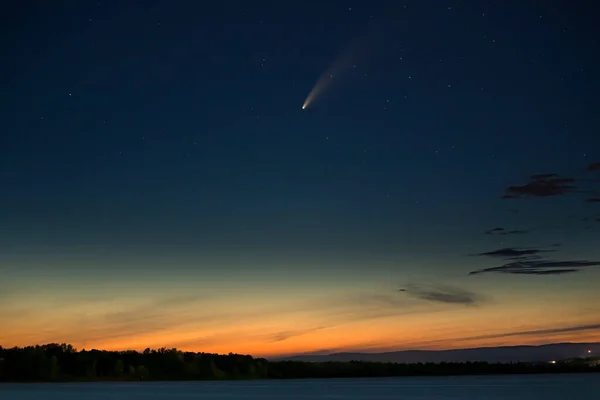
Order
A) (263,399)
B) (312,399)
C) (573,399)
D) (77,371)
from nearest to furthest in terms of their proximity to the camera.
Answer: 1. (573,399)
2. (312,399)
3. (263,399)
4. (77,371)

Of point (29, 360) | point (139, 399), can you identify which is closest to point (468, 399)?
point (139, 399)

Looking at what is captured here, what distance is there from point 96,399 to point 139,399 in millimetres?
5232

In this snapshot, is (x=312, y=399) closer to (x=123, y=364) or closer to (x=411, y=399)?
(x=411, y=399)

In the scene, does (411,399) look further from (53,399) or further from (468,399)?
(53,399)

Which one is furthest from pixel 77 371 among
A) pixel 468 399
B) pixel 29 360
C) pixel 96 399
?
pixel 468 399

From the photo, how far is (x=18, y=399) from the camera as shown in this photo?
89375 millimetres

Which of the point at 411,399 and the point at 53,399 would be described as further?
the point at 53,399

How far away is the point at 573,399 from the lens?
79312mm

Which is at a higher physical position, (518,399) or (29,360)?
(29,360)

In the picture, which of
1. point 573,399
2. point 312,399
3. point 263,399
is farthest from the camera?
point 263,399

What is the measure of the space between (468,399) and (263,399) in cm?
2391

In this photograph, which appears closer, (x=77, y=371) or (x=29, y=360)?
(x=29, y=360)

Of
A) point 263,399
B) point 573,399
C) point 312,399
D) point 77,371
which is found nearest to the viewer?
point 573,399

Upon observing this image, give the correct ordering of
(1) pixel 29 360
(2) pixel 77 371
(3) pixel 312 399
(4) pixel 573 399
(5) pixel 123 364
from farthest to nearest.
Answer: (5) pixel 123 364 < (2) pixel 77 371 < (1) pixel 29 360 < (3) pixel 312 399 < (4) pixel 573 399
